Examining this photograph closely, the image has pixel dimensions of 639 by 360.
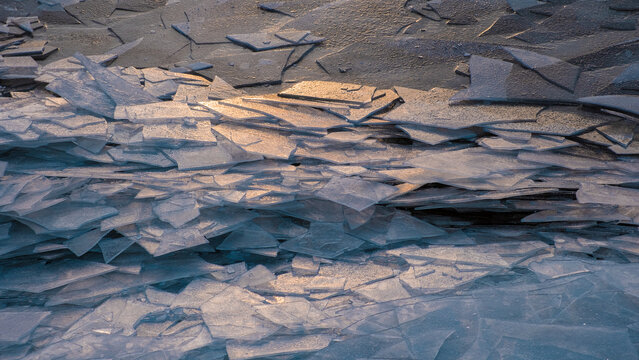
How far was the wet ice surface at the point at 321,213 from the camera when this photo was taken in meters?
1.75

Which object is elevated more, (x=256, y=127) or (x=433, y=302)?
(x=256, y=127)

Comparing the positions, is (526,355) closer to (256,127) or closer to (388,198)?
(388,198)

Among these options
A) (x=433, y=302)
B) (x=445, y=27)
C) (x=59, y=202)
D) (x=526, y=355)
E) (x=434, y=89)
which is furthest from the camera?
(x=445, y=27)

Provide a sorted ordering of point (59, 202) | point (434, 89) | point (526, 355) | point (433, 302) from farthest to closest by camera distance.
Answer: point (434, 89) < point (59, 202) < point (433, 302) < point (526, 355)

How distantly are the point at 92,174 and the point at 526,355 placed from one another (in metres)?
1.73

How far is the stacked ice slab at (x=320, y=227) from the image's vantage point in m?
1.74

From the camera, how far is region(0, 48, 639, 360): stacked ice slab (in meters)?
1.74

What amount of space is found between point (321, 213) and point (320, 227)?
0.19ft

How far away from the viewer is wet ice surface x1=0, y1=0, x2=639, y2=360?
1.75 m

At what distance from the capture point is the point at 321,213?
2.13 metres

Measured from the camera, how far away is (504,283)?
1902 millimetres

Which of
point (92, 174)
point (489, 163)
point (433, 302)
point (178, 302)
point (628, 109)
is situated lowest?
point (178, 302)

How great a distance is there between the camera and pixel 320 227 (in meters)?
2.12

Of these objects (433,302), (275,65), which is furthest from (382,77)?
(433,302)
